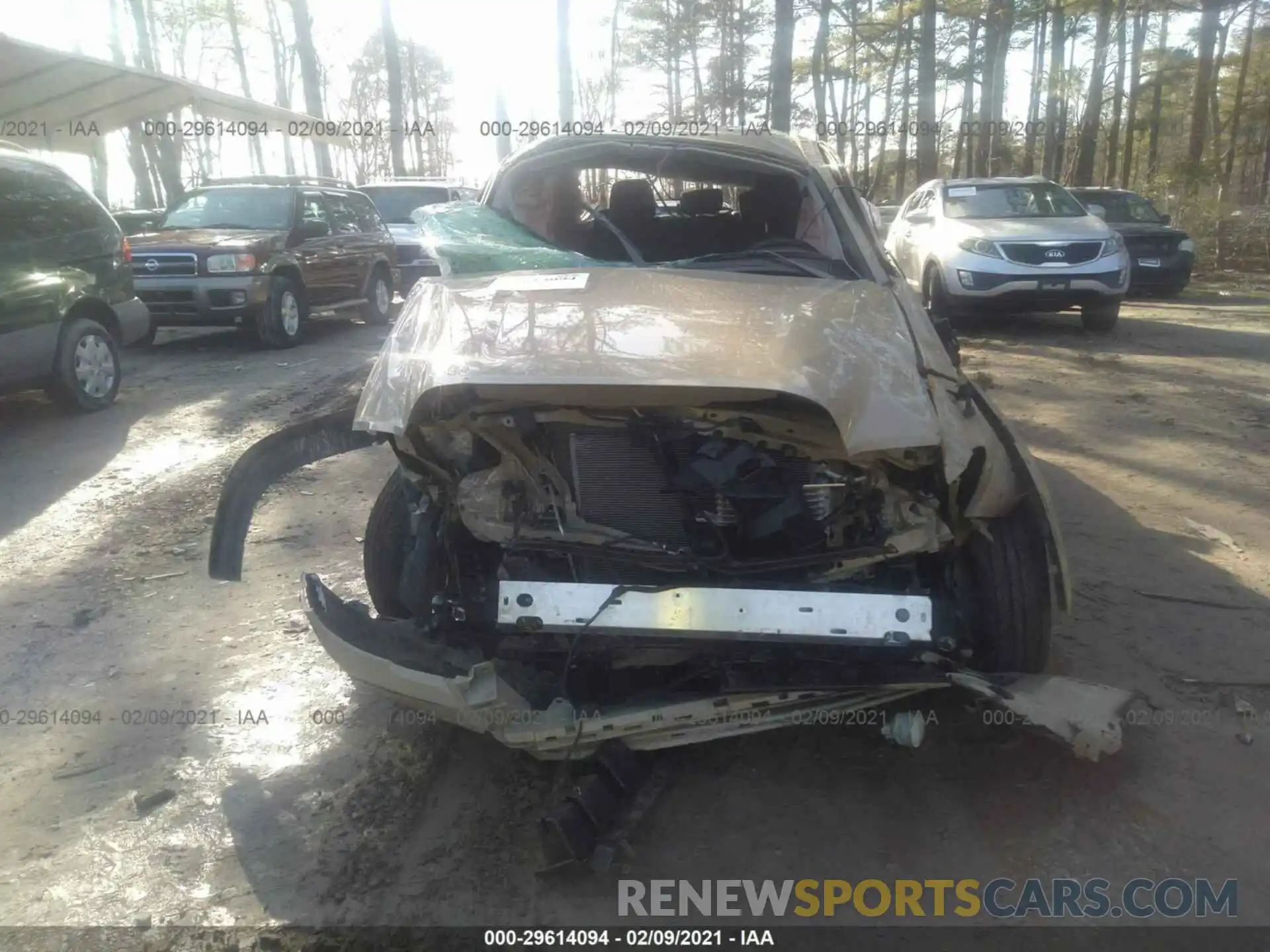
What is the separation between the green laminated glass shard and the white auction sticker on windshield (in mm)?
222

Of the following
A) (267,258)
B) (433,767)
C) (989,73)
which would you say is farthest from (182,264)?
(989,73)

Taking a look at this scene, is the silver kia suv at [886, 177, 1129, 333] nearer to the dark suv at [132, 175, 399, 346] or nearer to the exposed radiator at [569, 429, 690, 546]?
the dark suv at [132, 175, 399, 346]

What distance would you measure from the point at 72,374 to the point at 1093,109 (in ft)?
75.6

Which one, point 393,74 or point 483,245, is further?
point 393,74

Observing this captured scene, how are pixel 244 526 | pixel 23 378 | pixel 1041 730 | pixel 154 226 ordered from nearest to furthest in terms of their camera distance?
pixel 1041 730 < pixel 244 526 < pixel 23 378 < pixel 154 226

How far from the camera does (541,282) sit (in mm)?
3338

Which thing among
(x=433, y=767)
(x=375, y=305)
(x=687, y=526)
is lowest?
(x=433, y=767)

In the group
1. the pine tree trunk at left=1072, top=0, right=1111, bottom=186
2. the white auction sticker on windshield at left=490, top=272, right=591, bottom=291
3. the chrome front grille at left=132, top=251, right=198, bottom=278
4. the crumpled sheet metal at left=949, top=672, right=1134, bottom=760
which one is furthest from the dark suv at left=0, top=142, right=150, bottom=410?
the pine tree trunk at left=1072, top=0, right=1111, bottom=186

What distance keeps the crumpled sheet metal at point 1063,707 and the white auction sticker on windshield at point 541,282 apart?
1741mm

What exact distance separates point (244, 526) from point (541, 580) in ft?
3.21

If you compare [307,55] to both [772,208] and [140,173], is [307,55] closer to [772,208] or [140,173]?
[140,173]

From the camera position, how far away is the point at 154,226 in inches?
427

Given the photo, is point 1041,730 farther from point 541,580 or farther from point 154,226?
point 154,226

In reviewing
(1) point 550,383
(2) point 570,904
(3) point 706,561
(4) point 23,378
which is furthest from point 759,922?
(4) point 23,378
